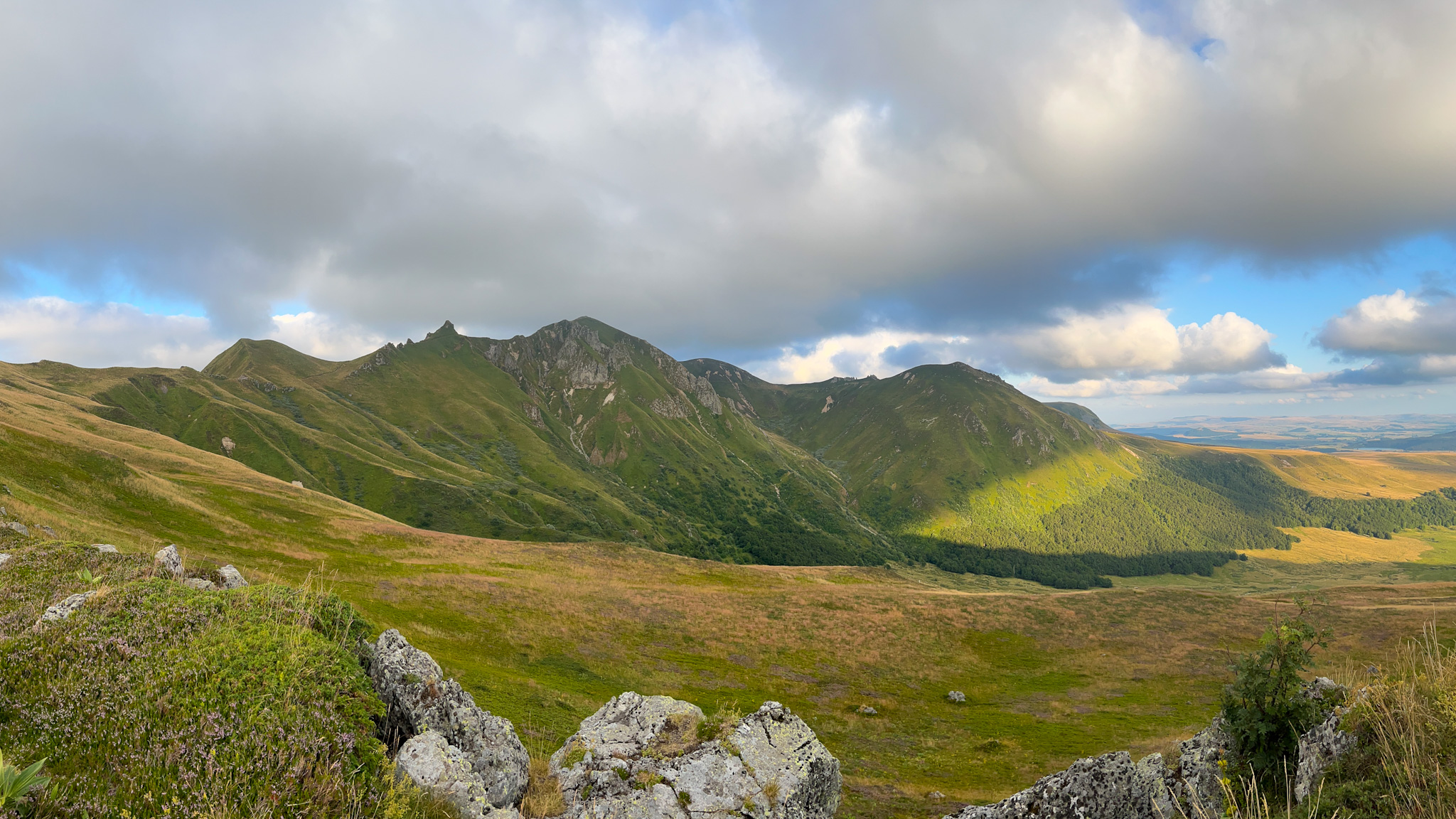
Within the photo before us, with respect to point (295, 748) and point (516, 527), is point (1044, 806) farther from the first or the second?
point (516, 527)

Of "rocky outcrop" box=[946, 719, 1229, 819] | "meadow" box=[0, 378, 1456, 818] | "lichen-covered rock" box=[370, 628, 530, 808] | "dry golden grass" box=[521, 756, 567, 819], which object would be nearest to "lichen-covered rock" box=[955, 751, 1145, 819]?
"rocky outcrop" box=[946, 719, 1229, 819]

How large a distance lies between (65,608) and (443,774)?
7.97 meters

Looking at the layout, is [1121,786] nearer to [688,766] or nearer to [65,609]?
[688,766]

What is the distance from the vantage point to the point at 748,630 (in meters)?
57.0

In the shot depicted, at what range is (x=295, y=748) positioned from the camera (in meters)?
8.09

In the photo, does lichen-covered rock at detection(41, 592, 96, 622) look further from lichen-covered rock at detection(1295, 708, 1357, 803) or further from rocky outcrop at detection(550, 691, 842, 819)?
lichen-covered rock at detection(1295, 708, 1357, 803)

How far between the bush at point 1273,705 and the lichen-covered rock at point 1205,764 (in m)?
0.65

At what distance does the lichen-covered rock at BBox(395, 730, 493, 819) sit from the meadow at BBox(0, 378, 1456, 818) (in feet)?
42.7

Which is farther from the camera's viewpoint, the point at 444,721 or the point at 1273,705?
the point at 1273,705

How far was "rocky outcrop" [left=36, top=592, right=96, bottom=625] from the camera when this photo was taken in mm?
9758

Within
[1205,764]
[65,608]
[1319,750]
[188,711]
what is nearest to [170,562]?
[65,608]

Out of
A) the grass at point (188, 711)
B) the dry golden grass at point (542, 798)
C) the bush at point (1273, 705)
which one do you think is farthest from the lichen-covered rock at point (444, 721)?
the bush at point (1273, 705)

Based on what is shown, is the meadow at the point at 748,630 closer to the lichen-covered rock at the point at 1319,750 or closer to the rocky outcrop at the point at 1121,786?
the rocky outcrop at the point at 1121,786

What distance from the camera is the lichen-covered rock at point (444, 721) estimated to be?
12.5 metres
